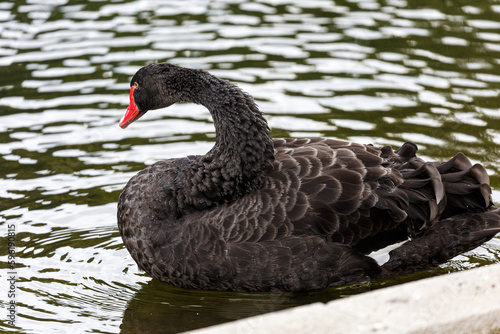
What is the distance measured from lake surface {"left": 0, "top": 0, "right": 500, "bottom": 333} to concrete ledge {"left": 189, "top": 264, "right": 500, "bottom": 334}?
5.72 feet

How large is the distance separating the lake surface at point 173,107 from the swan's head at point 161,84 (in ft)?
3.56

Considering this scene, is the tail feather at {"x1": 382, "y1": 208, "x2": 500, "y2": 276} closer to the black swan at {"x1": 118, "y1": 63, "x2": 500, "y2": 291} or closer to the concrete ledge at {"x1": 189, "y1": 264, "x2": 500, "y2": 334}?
the black swan at {"x1": 118, "y1": 63, "x2": 500, "y2": 291}

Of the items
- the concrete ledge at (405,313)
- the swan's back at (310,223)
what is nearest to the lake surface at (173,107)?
the swan's back at (310,223)

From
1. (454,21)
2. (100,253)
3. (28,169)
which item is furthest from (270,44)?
(100,253)

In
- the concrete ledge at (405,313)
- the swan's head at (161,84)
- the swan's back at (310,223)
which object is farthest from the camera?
the swan's head at (161,84)

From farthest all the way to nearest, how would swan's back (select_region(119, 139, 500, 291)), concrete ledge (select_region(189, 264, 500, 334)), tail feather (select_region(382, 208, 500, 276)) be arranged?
tail feather (select_region(382, 208, 500, 276))
swan's back (select_region(119, 139, 500, 291))
concrete ledge (select_region(189, 264, 500, 334))

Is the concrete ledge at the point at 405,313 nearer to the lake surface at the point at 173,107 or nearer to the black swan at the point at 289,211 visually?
the black swan at the point at 289,211

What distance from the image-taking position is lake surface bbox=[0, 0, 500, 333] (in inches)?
219

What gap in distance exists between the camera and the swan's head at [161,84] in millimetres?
5859

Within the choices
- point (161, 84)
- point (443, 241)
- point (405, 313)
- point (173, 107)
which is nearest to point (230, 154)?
point (161, 84)

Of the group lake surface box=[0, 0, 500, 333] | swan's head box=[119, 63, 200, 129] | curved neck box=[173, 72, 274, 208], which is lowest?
lake surface box=[0, 0, 500, 333]

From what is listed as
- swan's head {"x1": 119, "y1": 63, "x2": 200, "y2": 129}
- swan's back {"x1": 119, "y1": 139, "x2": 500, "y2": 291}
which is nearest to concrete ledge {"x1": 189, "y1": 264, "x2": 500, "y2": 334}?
swan's back {"x1": 119, "y1": 139, "x2": 500, "y2": 291}

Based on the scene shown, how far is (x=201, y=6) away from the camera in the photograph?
10.7 metres

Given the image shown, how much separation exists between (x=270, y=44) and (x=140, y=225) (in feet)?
14.5
